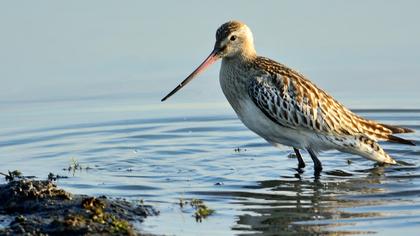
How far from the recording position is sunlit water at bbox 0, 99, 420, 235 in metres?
11.6

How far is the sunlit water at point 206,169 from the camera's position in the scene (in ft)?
38.2

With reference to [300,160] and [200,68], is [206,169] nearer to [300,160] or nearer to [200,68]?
[300,160]

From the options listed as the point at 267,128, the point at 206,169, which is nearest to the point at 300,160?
the point at 267,128

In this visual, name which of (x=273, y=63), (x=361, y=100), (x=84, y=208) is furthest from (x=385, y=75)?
(x=84, y=208)

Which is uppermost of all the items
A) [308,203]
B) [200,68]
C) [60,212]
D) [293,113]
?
[200,68]

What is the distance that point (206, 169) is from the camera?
48.5 ft

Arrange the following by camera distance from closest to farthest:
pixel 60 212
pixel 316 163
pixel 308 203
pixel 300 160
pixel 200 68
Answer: pixel 60 212
pixel 308 203
pixel 316 163
pixel 300 160
pixel 200 68

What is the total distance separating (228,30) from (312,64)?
4539mm

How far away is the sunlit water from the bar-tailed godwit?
0.37 meters

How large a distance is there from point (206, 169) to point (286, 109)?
4.73 ft

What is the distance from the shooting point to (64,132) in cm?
1708

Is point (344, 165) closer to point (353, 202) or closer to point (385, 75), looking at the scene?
point (353, 202)

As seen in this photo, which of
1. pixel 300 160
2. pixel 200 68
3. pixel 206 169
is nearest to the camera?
pixel 206 169

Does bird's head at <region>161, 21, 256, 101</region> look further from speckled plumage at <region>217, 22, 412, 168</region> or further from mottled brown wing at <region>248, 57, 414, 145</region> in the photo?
mottled brown wing at <region>248, 57, 414, 145</region>
